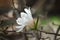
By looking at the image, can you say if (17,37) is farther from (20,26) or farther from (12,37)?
(20,26)

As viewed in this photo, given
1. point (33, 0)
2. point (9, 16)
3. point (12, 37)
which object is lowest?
point (12, 37)

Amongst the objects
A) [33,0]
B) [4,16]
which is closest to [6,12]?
[4,16]

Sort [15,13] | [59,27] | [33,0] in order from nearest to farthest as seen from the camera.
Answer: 1. [59,27]
2. [15,13]
3. [33,0]

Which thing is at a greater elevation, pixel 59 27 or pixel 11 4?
pixel 11 4

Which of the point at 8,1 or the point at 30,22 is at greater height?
the point at 8,1

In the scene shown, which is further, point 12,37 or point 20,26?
point 12,37

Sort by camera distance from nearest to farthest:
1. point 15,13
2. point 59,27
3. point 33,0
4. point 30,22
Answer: point 30,22, point 59,27, point 15,13, point 33,0

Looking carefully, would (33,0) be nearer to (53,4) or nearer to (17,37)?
(53,4)

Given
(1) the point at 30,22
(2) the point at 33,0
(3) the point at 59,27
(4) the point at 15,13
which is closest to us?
(1) the point at 30,22

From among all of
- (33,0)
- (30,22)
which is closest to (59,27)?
(30,22)
